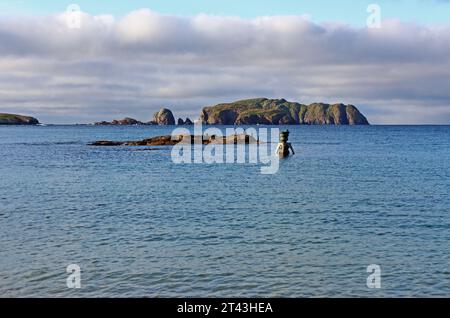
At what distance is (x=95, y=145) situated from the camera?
114250mm

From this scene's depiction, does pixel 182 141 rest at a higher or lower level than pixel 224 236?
higher

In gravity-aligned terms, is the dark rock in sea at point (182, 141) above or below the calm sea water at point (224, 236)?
above

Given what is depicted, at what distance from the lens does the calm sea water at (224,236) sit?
733 inches

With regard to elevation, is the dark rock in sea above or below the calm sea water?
above

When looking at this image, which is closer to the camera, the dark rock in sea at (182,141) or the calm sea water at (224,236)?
the calm sea water at (224,236)

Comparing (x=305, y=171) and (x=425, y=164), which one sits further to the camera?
(x=425, y=164)

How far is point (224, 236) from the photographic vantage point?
1011 inches

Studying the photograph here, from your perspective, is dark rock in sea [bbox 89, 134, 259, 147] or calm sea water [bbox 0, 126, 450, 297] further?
dark rock in sea [bbox 89, 134, 259, 147]

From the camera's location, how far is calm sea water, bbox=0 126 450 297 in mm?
18625
